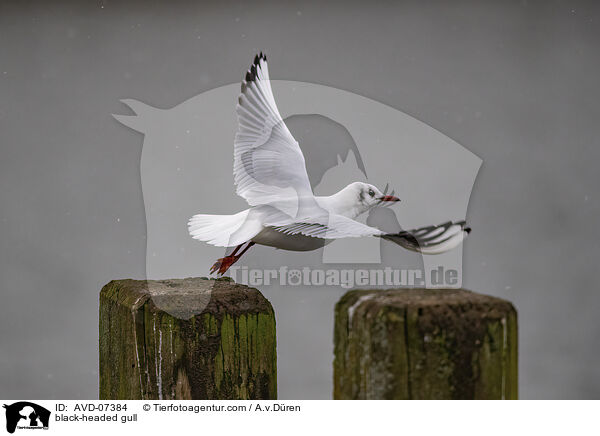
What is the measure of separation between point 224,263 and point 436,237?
0.68 meters

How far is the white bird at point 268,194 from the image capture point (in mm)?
1402

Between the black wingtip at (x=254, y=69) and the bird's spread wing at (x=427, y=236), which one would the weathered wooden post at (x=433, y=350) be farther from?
the black wingtip at (x=254, y=69)

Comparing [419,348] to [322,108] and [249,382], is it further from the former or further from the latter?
[322,108]

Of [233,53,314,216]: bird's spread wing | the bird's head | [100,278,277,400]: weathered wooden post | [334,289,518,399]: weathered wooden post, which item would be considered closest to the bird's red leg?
[233,53,314,216]: bird's spread wing

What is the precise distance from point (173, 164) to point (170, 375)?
89cm

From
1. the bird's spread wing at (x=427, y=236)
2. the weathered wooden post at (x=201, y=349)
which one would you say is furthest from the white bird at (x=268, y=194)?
the weathered wooden post at (x=201, y=349)

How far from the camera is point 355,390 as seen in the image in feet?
2.50

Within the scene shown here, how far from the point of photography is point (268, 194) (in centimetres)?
152

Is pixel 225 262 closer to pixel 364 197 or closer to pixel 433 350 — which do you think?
pixel 364 197
